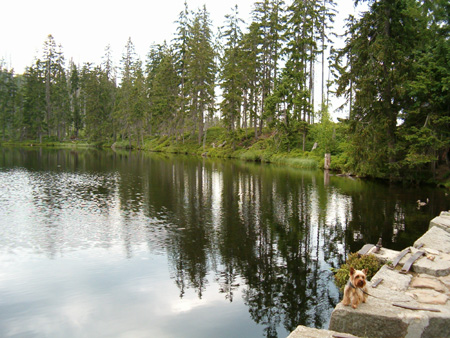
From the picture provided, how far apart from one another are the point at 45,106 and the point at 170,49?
45551 mm

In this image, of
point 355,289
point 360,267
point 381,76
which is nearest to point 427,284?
point 360,267

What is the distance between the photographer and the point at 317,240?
1512 centimetres

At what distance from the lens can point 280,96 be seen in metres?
50.2

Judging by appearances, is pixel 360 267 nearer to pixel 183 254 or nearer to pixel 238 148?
pixel 183 254

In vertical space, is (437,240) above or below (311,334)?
above

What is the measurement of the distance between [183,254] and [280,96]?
4049 cm

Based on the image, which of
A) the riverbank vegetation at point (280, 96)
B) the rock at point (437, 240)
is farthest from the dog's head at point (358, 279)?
the riverbank vegetation at point (280, 96)

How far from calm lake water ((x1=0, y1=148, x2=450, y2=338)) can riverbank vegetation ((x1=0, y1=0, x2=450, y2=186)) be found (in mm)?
6530

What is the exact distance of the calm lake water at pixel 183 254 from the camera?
29.7 feet

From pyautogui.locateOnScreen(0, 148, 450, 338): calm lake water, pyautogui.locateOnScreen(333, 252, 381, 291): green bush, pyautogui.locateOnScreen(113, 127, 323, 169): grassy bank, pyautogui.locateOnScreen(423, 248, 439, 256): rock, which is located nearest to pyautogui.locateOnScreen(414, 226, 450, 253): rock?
pyautogui.locateOnScreen(423, 248, 439, 256): rock

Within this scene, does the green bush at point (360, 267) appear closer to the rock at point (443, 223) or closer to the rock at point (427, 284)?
the rock at point (427, 284)

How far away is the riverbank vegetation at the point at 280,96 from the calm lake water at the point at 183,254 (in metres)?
6.53

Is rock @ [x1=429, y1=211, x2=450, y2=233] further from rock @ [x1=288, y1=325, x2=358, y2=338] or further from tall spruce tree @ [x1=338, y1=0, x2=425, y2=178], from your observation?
tall spruce tree @ [x1=338, y1=0, x2=425, y2=178]

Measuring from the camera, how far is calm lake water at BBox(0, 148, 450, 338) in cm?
905
